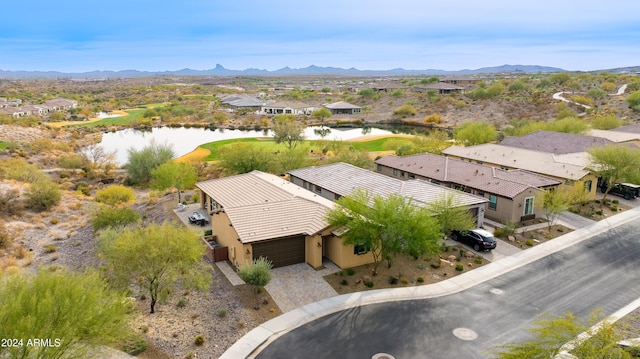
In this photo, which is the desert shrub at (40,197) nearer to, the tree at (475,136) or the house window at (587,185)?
the house window at (587,185)

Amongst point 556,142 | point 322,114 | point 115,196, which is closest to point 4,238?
point 115,196

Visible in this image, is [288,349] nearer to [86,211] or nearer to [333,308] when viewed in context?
[333,308]

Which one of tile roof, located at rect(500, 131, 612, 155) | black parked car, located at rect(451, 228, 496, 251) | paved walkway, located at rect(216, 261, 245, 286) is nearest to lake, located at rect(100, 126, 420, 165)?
tile roof, located at rect(500, 131, 612, 155)

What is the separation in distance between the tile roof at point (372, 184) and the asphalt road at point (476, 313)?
7.65 meters

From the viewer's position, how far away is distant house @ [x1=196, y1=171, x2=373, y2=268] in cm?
2478

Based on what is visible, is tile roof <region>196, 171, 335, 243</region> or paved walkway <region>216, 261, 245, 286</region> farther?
tile roof <region>196, 171, 335, 243</region>

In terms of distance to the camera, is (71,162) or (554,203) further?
(71,162)

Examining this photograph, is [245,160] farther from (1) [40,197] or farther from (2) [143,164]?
(1) [40,197]

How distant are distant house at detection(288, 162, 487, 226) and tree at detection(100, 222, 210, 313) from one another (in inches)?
520

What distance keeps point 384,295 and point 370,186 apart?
12629mm

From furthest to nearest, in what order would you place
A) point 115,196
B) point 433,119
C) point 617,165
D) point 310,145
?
1. point 433,119
2. point 310,145
3. point 115,196
4. point 617,165

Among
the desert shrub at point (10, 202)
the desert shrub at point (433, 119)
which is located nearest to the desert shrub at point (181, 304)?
the desert shrub at point (10, 202)

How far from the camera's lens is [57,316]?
1223 cm

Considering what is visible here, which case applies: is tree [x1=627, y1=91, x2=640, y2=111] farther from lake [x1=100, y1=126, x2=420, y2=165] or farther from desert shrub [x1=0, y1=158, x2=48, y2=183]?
desert shrub [x1=0, y1=158, x2=48, y2=183]
